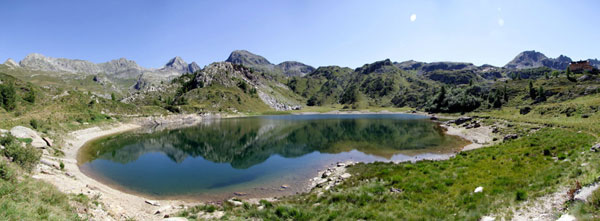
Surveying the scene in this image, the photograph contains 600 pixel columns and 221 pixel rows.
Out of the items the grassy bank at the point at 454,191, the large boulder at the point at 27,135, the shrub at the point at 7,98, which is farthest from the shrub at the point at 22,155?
the shrub at the point at 7,98

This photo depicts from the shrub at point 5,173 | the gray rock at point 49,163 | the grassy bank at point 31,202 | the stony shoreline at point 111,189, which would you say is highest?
the shrub at point 5,173

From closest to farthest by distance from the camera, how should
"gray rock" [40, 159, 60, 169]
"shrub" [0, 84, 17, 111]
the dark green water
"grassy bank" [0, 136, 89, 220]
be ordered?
"grassy bank" [0, 136, 89, 220]
"gray rock" [40, 159, 60, 169]
the dark green water
"shrub" [0, 84, 17, 111]

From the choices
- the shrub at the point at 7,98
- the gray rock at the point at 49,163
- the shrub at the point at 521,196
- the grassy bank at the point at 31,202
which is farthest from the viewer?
the shrub at the point at 7,98

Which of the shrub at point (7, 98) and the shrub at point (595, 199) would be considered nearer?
the shrub at point (595, 199)

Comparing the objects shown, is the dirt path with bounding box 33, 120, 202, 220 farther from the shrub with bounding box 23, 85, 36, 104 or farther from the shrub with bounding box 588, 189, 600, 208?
the shrub with bounding box 23, 85, 36, 104

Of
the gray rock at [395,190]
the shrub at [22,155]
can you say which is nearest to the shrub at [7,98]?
the shrub at [22,155]

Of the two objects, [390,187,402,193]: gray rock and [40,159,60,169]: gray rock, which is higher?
[40,159,60,169]: gray rock

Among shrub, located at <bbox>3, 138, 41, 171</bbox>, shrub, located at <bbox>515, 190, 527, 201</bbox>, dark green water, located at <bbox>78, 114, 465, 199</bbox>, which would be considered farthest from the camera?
dark green water, located at <bbox>78, 114, 465, 199</bbox>

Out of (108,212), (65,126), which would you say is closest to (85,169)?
(108,212)

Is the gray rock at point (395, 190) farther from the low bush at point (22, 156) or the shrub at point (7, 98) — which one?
the shrub at point (7, 98)

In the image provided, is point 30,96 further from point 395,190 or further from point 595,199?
point 595,199

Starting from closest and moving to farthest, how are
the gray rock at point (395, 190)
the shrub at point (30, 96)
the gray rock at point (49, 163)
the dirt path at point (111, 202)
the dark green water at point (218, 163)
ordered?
1. the dirt path at point (111, 202)
2. the gray rock at point (395, 190)
3. the gray rock at point (49, 163)
4. the dark green water at point (218, 163)
5. the shrub at point (30, 96)

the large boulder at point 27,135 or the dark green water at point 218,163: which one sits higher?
the large boulder at point 27,135

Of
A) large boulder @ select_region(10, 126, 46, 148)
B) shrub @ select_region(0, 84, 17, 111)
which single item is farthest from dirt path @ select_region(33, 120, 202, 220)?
shrub @ select_region(0, 84, 17, 111)
